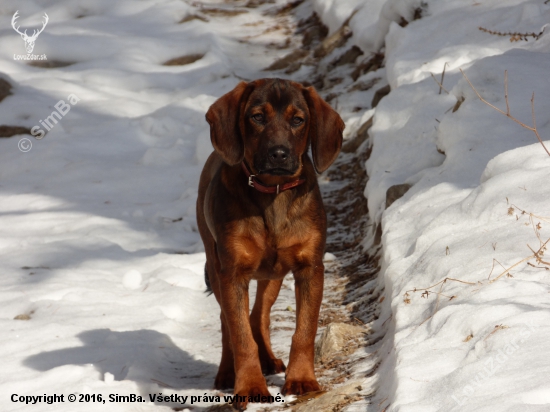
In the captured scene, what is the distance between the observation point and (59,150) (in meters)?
10.3

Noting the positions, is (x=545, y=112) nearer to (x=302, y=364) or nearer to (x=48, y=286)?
(x=302, y=364)

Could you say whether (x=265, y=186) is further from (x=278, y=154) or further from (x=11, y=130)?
(x=11, y=130)

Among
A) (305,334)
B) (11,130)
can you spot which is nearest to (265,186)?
(305,334)

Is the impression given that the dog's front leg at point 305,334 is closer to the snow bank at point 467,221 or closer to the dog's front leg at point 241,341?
the dog's front leg at point 241,341

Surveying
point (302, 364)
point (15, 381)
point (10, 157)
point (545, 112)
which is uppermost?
point (545, 112)

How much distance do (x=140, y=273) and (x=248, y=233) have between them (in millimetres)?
2781

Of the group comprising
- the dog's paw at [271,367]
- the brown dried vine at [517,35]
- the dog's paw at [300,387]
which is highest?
the brown dried vine at [517,35]

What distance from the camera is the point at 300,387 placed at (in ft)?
12.5

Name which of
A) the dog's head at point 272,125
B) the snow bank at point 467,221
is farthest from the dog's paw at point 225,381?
the dog's head at point 272,125

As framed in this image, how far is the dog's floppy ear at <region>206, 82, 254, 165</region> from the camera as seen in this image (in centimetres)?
398

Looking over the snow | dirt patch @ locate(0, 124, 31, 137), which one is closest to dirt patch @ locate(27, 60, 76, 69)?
the snow

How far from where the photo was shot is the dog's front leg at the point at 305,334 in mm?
3832

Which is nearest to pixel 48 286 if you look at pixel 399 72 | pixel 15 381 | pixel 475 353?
pixel 15 381

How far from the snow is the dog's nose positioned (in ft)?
3.64
